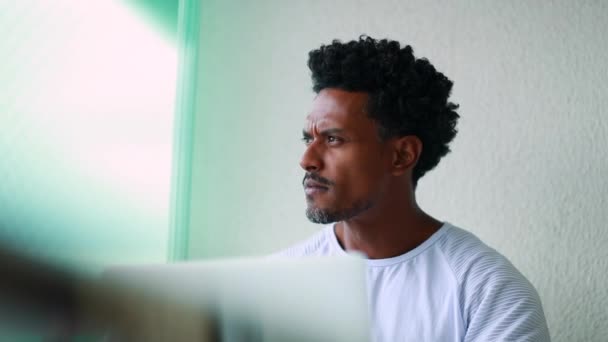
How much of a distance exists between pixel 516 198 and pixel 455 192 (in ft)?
0.43

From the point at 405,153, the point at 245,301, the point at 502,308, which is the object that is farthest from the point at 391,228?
the point at 245,301

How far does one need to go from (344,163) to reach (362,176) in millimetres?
44

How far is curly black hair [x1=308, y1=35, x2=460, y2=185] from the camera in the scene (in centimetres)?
115

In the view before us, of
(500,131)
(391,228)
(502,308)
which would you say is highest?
(500,131)

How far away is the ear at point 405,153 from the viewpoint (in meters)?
1.17

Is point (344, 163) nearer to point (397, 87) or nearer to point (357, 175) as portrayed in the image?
point (357, 175)

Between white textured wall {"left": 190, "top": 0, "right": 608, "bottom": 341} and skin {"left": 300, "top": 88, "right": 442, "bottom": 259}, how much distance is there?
22cm

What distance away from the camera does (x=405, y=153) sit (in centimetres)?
118

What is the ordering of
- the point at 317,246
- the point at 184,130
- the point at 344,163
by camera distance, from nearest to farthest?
1. the point at 344,163
2. the point at 317,246
3. the point at 184,130

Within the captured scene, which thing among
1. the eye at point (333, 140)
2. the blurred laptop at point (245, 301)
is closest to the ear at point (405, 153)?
the eye at point (333, 140)

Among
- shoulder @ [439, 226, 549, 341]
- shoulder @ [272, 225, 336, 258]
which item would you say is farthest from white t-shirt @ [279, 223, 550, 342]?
shoulder @ [272, 225, 336, 258]

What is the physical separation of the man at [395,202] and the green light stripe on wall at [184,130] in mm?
538

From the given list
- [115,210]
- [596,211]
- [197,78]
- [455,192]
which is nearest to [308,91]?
[197,78]

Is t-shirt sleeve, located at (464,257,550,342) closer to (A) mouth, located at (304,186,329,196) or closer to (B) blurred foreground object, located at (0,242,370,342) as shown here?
(A) mouth, located at (304,186,329,196)
